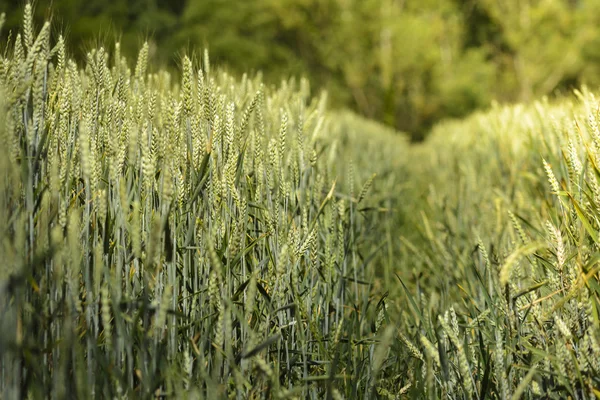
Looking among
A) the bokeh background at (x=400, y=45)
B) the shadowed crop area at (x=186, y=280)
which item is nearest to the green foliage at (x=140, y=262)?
the shadowed crop area at (x=186, y=280)

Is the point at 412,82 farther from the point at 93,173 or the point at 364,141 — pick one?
the point at 93,173

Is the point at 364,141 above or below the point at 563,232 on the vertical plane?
above

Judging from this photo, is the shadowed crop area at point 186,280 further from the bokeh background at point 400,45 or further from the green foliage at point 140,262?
the bokeh background at point 400,45

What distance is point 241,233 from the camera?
1.25m

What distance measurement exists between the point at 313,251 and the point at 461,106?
1737 cm

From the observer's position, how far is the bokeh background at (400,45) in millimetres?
15805

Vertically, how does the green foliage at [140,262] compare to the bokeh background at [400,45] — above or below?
below

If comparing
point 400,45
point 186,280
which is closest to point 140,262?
point 186,280

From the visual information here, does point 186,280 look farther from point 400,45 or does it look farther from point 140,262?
point 400,45

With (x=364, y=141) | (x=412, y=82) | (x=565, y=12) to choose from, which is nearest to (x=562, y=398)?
(x=364, y=141)

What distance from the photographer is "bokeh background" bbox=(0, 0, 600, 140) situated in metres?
15.8

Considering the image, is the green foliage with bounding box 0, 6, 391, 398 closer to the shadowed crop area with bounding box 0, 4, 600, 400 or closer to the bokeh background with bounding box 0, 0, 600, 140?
the shadowed crop area with bounding box 0, 4, 600, 400

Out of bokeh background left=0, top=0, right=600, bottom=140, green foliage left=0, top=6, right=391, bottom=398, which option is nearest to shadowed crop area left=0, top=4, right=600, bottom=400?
green foliage left=0, top=6, right=391, bottom=398

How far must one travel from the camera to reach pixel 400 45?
15633mm
